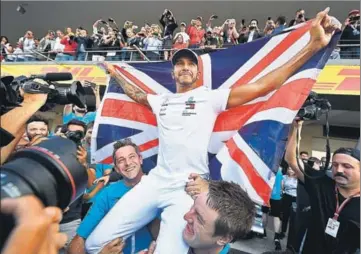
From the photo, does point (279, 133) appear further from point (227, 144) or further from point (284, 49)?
point (284, 49)

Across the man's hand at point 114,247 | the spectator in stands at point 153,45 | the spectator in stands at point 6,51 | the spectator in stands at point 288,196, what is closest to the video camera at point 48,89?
the man's hand at point 114,247

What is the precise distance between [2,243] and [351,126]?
418 inches

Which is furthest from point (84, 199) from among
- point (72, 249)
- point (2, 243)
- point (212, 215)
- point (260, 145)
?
point (2, 243)

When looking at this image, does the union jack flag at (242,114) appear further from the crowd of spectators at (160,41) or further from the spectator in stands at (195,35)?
the spectator in stands at (195,35)

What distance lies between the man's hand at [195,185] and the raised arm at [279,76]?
1.66 feet

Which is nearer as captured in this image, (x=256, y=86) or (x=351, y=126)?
(x=256, y=86)

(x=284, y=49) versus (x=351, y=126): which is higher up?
(x=284, y=49)

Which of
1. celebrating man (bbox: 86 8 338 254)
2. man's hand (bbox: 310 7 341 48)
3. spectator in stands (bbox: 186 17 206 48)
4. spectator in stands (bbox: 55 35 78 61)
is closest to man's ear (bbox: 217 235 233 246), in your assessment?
celebrating man (bbox: 86 8 338 254)

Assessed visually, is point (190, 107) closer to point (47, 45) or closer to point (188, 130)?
point (188, 130)

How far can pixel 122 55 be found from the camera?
9.10 meters

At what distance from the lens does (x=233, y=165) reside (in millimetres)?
2211

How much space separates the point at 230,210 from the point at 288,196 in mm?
3849

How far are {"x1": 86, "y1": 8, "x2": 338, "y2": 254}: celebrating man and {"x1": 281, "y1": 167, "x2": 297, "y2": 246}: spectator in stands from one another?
Answer: 301cm

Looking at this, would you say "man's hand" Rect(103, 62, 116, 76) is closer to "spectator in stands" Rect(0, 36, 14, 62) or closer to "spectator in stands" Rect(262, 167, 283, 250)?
"spectator in stands" Rect(262, 167, 283, 250)
